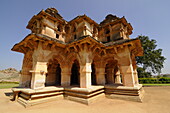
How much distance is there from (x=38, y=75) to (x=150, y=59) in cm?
3173

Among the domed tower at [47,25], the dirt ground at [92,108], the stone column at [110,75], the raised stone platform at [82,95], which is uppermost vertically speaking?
the domed tower at [47,25]

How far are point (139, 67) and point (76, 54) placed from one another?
27.6m

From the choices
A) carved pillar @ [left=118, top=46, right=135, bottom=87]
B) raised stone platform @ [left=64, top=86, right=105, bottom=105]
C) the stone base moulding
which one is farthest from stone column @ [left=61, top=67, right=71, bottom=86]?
carved pillar @ [left=118, top=46, right=135, bottom=87]

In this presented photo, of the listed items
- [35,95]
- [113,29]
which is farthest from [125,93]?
[113,29]

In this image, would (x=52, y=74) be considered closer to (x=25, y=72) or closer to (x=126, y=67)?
(x=25, y=72)

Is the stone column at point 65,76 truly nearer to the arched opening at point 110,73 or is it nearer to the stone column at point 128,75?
the stone column at point 128,75

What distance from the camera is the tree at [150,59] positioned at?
25484 mm

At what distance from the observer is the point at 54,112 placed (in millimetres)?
4348

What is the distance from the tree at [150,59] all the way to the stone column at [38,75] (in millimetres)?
29120

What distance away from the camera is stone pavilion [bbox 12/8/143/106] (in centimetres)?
656

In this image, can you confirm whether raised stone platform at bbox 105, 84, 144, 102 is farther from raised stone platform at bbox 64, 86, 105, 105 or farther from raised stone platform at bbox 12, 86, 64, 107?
raised stone platform at bbox 12, 86, 64, 107

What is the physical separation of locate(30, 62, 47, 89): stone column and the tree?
2912 centimetres

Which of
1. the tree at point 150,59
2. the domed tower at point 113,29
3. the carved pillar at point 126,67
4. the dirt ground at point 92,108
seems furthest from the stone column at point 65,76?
the tree at point 150,59

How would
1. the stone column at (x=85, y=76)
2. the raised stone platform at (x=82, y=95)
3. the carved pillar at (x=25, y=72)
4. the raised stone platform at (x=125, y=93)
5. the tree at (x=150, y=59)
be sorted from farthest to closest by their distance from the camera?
1. the tree at (x=150, y=59)
2. the carved pillar at (x=25, y=72)
3. the stone column at (x=85, y=76)
4. the raised stone platform at (x=125, y=93)
5. the raised stone platform at (x=82, y=95)
